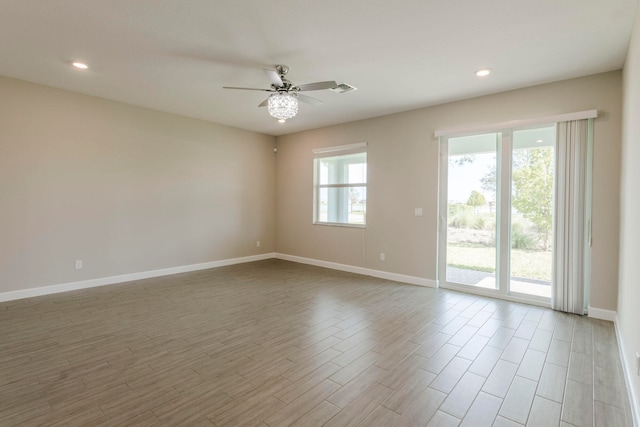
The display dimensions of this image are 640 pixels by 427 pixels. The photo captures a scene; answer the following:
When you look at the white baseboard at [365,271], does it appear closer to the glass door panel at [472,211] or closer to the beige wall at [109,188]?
the glass door panel at [472,211]

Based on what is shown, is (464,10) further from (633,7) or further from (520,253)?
(520,253)

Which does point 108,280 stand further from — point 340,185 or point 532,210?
point 532,210

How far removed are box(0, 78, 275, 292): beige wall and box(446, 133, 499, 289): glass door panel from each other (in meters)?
4.06

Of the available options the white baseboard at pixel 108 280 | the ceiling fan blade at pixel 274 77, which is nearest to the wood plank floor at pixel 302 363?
the white baseboard at pixel 108 280

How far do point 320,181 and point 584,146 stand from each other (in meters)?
4.23

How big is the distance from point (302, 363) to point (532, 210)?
352 cm

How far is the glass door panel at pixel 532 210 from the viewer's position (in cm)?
389

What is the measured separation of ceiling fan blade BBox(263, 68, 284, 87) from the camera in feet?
9.67

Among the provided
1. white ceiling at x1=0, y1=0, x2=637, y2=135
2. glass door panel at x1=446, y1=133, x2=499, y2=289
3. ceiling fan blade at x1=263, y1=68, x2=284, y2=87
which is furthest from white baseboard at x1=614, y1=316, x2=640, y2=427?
ceiling fan blade at x1=263, y1=68, x2=284, y2=87

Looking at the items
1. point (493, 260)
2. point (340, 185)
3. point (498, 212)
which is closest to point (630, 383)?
point (493, 260)

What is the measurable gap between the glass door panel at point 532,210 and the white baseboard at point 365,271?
4.02ft

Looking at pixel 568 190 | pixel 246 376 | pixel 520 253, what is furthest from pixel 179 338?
pixel 568 190

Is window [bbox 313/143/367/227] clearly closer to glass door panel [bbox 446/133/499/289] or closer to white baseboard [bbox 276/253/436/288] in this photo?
white baseboard [bbox 276/253/436/288]

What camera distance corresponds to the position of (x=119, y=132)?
4762 millimetres
